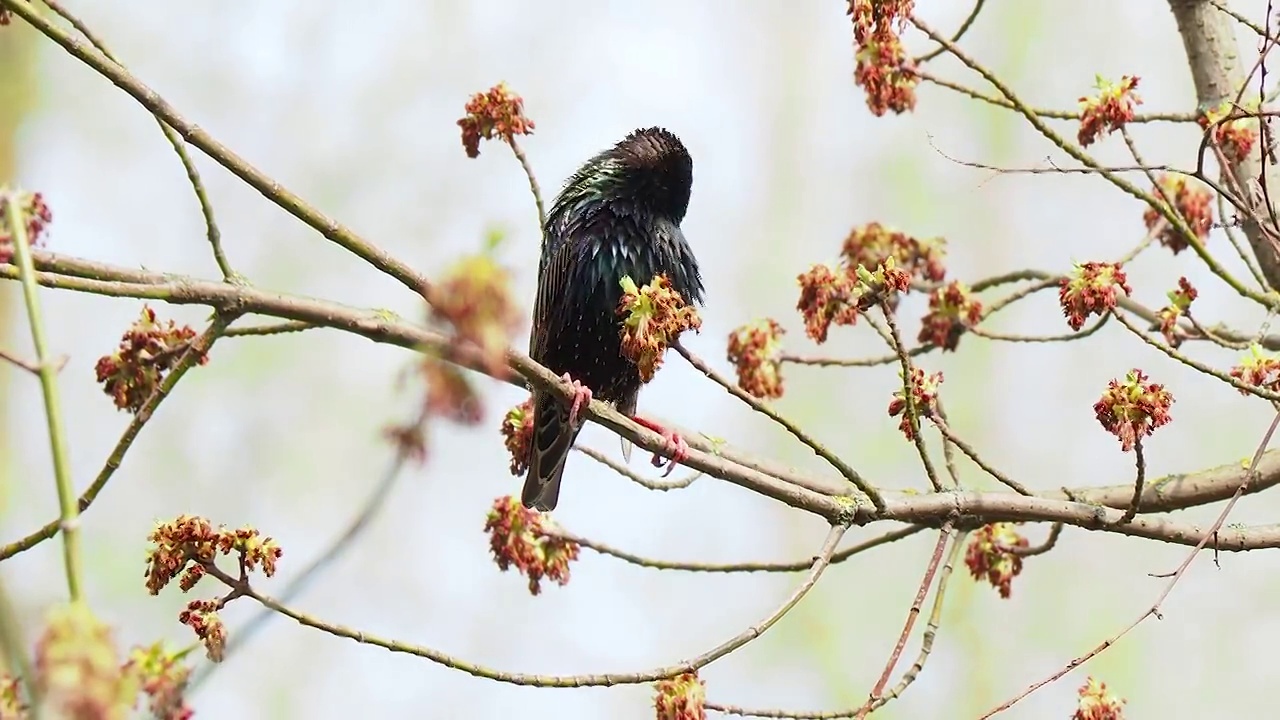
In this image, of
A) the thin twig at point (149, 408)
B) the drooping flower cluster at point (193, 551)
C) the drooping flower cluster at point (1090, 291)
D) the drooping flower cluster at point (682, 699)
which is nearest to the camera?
the thin twig at point (149, 408)

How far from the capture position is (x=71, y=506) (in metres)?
1.15

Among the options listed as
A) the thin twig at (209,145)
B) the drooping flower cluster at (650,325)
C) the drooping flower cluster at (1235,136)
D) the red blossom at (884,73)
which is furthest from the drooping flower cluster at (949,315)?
the thin twig at (209,145)

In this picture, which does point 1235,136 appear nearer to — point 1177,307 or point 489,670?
point 1177,307

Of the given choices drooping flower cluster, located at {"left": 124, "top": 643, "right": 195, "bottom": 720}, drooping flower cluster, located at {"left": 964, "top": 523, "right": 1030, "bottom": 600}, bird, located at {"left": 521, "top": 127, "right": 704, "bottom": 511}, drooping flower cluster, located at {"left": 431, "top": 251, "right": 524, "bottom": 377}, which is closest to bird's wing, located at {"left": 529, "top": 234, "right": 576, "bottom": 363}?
bird, located at {"left": 521, "top": 127, "right": 704, "bottom": 511}

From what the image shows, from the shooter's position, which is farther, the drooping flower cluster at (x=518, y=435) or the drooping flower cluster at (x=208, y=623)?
the drooping flower cluster at (x=518, y=435)

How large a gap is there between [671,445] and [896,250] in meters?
1.16

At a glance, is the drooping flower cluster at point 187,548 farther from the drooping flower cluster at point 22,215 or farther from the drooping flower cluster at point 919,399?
the drooping flower cluster at point 919,399

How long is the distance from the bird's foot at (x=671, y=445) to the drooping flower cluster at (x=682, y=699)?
1.40 feet

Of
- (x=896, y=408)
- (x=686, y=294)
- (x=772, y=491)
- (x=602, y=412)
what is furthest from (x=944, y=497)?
(x=686, y=294)

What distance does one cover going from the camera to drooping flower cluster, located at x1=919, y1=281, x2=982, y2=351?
3416 mm

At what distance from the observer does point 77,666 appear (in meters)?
1.02

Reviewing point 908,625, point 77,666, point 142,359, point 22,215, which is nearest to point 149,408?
point 142,359

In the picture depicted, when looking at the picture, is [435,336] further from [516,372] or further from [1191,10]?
[1191,10]

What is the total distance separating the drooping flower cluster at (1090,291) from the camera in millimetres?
2787
